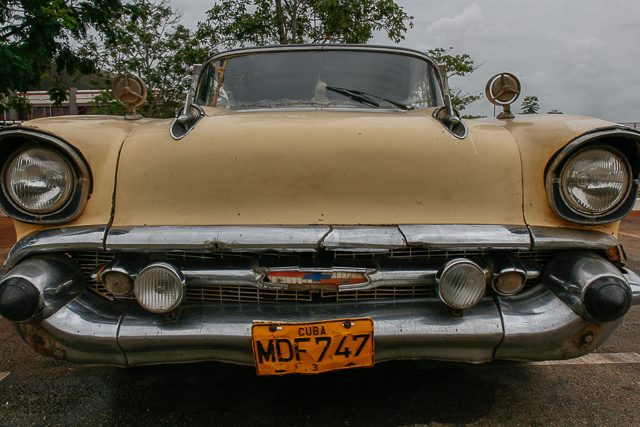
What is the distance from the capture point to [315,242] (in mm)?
1485

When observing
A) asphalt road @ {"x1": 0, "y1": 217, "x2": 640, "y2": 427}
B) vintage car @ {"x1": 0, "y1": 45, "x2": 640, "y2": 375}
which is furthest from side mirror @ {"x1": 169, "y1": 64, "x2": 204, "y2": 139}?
asphalt road @ {"x1": 0, "y1": 217, "x2": 640, "y2": 427}

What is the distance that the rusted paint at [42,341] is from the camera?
1562 millimetres

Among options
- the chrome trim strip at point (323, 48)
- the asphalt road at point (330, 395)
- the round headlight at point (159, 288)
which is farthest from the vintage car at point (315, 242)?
the chrome trim strip at point (323, 48)

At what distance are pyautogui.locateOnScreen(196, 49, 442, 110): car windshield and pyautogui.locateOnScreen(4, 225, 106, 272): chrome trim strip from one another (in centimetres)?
126

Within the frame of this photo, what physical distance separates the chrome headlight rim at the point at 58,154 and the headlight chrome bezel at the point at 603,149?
1795 millimetres

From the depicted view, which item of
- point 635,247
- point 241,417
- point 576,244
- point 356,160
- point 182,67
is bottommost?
point 635,247

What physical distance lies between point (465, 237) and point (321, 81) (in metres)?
1.47

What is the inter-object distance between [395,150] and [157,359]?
3.96 feet

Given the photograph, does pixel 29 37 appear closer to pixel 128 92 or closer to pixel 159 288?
pixel 128 92

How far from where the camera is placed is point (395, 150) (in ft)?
5.42

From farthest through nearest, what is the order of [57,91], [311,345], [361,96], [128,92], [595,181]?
1. [57,91]
2. [361,96]
3. [128,92]
4. [595,181]
5. [311,345]

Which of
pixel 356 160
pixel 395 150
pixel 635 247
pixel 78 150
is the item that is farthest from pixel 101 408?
pixel 635 247

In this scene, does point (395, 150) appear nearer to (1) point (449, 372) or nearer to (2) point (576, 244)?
(2) point (576, 244)

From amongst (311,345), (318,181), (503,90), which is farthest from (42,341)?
(503,90)
